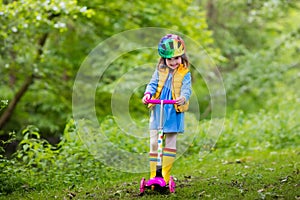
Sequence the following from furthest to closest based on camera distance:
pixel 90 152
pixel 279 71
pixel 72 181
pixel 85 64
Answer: pixel 279 71 → pixel 85 64 → pixel 90 152 → pixel 72 181

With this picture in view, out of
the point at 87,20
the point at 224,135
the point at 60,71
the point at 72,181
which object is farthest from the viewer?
the point at 60,71

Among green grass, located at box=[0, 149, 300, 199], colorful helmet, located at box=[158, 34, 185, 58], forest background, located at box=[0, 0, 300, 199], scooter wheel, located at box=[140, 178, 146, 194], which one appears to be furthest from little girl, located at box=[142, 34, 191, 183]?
forest background, located at box=[0, 0, 300, 199]

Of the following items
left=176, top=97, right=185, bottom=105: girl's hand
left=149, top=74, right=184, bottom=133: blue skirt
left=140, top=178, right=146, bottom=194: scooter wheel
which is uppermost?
left=176, top=97, right=185, bottom=105: girl's hand

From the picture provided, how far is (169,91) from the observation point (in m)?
5.30

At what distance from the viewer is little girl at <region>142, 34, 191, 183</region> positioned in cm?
523

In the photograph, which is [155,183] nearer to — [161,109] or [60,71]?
[161,109]

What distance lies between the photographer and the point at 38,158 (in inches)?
269

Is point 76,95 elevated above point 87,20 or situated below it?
below

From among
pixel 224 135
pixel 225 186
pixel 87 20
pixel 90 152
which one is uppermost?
pixel 87 20

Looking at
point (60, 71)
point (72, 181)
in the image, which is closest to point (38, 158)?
point (72, 181)

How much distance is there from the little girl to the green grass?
1.53ft

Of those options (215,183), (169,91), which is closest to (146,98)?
(169,91)

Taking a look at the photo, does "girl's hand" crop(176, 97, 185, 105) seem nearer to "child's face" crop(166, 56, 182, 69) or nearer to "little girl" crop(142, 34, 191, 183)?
"little girl" crop(142, 34, 191, 183)

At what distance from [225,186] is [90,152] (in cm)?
228
